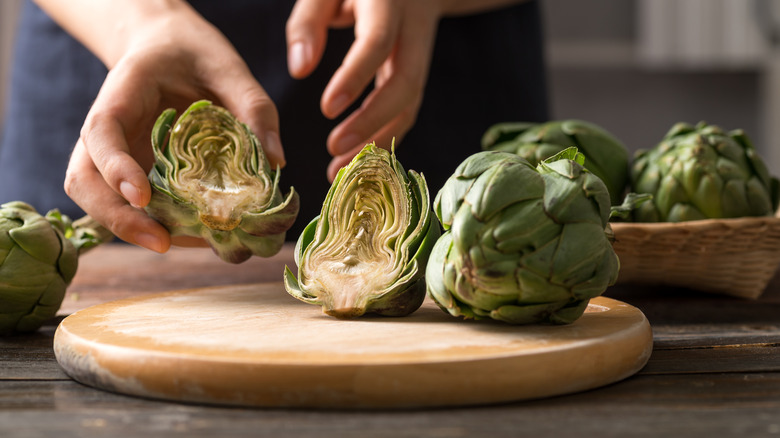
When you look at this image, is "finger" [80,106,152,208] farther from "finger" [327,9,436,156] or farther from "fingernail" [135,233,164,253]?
"finger" [327,9,436,156]

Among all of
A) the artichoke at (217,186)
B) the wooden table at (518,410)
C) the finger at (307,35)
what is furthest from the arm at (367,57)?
the wooden table at (518,410)

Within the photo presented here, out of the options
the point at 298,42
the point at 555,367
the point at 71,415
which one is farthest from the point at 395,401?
the point at 298,42

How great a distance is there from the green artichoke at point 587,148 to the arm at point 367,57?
0.75 feet

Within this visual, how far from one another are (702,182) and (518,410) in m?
0.64

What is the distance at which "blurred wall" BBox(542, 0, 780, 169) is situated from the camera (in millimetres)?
3740

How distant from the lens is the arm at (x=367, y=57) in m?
→ 1.28

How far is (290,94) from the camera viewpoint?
1791 mm

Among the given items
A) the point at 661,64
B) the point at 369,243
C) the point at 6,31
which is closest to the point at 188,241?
the point at 369,243

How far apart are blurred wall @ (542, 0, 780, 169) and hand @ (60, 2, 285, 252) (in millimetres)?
2758

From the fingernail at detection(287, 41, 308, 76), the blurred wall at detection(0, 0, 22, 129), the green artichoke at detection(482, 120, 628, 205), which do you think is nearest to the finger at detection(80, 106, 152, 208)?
the fingernail at detection(287, 41, 308, 76)

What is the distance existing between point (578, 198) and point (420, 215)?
0.66 ft

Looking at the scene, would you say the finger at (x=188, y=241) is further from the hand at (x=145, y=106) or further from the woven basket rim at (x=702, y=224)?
the woven basket rim at (x=702, y=224)

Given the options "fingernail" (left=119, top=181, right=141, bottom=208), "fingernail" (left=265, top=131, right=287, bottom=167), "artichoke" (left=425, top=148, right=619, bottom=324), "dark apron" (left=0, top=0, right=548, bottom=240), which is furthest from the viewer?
"dark apron" (left=0, top=0, right=548, bottom=240)

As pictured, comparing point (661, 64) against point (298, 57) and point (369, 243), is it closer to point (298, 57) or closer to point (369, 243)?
point (298, 57)
